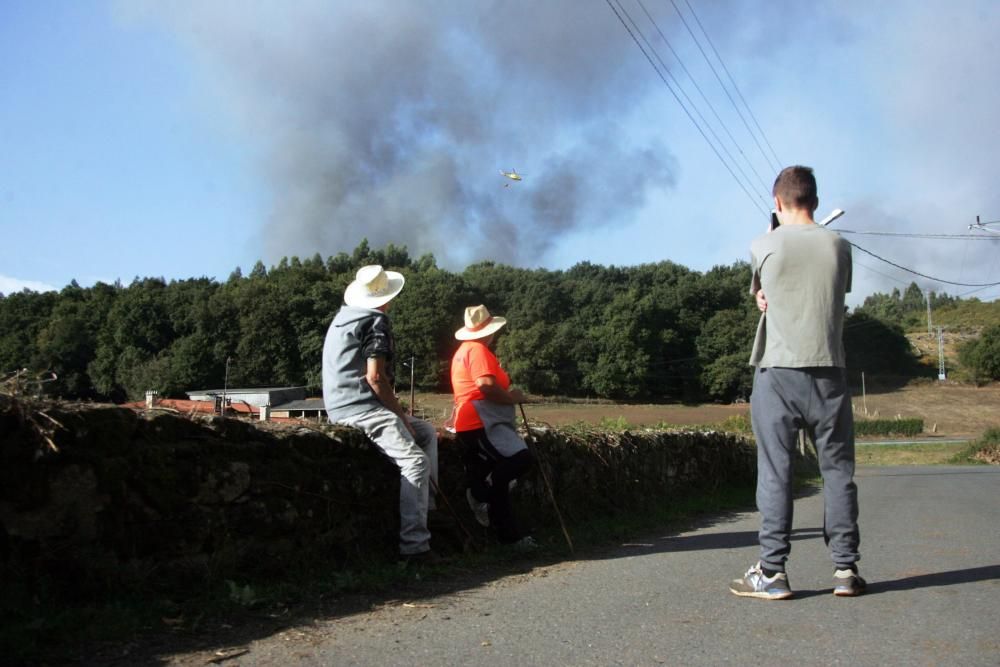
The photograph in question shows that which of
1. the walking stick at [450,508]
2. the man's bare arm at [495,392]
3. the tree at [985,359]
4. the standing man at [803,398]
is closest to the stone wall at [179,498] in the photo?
the walking stick at [450,508]

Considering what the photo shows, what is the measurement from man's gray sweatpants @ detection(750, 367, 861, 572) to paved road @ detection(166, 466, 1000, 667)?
11.3 inches

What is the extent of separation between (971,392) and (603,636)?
296ft

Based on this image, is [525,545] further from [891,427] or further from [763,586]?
[891,427]

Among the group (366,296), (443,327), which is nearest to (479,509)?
(366,296)

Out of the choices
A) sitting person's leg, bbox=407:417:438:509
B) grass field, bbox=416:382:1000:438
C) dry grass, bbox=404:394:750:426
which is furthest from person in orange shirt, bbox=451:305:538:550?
grass field, bbox=416:382:1000:438

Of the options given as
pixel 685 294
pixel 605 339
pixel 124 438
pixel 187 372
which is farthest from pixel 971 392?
pixel 124 438

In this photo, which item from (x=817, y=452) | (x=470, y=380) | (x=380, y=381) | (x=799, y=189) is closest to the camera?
(x=817, y=452)

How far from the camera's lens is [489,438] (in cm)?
572

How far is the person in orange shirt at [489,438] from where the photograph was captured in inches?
223

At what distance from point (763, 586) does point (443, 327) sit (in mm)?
63645

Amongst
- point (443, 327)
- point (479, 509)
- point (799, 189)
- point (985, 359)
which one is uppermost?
point (443, 327)

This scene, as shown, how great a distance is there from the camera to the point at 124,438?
12.2 feet

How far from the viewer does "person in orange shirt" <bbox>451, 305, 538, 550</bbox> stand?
18.6 feet

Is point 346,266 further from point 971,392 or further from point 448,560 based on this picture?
point 448,560
